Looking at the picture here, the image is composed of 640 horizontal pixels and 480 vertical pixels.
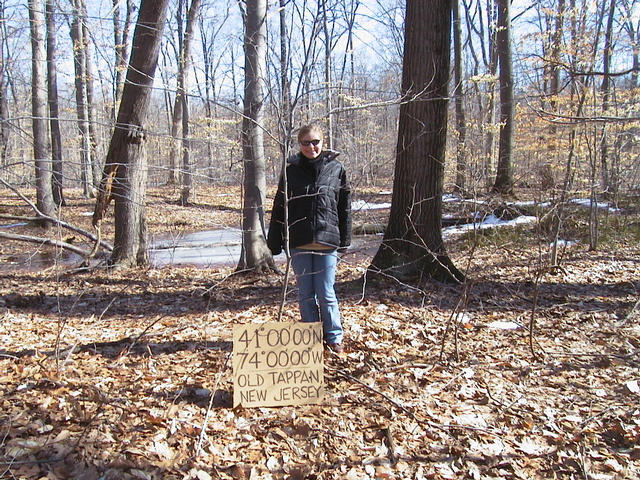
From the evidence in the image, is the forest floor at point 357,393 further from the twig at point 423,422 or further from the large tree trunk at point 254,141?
the large tree trunk at point 254,141

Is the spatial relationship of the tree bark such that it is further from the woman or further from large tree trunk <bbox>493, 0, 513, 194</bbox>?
the woman

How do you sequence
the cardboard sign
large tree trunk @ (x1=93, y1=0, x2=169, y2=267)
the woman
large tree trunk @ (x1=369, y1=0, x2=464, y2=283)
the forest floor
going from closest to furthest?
the forest floor → the cardboard sign → the woman → large tree trunk @ (x1=369, y1=0, x2=464, y2=283) → large tree trunk @ (x1=93, y1=0, x2=169, y2=267)

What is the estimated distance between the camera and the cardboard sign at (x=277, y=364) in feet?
9.09

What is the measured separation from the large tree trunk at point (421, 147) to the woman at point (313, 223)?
5.34 ft

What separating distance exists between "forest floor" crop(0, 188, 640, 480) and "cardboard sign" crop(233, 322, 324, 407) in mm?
93

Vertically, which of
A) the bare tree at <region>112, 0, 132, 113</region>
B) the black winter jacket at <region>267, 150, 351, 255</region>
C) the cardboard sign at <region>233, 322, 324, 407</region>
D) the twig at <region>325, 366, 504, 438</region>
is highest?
the bare tree at <region>112, 0, 132, 113</region>

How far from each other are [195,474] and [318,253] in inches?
62.8

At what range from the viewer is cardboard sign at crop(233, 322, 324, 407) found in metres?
2.77

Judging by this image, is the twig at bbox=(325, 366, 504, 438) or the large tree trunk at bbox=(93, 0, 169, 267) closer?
the twig at bbox=(325, 366, 504, 438)

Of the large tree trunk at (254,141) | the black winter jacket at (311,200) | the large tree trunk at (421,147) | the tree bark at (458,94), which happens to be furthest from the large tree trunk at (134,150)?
the tree bark at (458,94)

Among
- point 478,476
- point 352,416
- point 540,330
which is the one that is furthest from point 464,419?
point 540,330

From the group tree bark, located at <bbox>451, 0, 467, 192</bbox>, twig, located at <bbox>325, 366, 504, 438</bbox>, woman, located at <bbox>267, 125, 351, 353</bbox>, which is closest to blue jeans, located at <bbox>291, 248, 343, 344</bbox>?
woman, located at <bbox>267, 125, 351, 353</bbox>

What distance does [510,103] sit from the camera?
36.3 feet

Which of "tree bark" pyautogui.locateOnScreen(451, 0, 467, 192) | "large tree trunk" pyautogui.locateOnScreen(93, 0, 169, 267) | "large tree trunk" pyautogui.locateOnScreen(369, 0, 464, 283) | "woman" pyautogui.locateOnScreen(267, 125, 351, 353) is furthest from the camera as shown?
"tree bark" pyautogui.locateOnScreen(451, 0, 467, 192)
